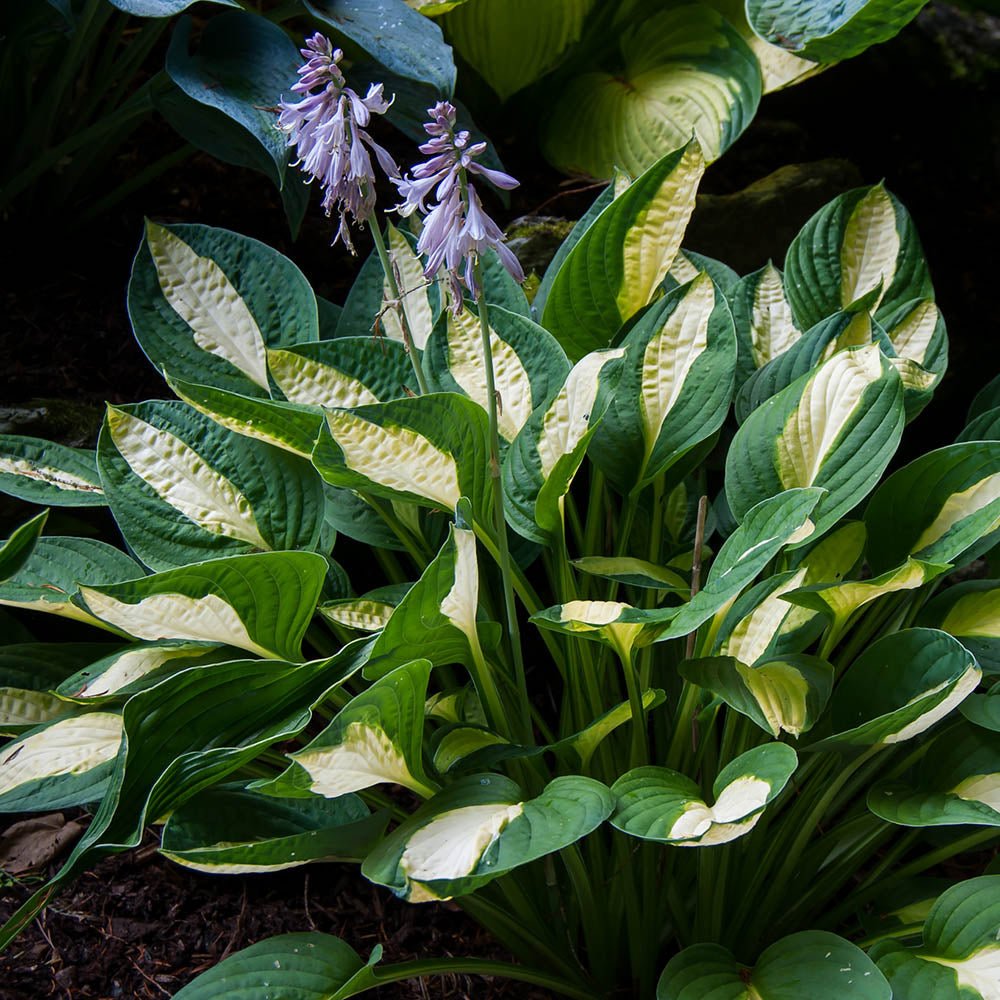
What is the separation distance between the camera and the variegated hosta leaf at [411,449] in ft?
3.09

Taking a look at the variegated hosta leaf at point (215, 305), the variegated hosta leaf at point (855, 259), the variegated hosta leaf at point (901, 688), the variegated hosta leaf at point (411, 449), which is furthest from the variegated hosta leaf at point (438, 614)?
the variegated hosta leaf at point (855, 259)

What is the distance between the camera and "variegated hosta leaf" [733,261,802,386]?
126 centimetres

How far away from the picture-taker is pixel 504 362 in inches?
44.4

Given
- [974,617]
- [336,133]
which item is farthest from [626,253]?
[974,617]

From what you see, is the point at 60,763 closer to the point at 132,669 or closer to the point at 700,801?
the point at 132,669

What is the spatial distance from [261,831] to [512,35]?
1.40m

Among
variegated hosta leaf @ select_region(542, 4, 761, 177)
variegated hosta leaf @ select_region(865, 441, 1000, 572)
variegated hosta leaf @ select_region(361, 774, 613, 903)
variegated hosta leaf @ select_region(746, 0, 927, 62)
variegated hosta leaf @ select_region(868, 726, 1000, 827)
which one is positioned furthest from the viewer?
variegated hosta leaf @ select_region(542, 4, 761, 177)

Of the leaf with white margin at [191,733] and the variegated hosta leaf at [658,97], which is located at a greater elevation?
the variegated hosta leaf at [658,97]

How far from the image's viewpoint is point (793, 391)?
1.02 metres

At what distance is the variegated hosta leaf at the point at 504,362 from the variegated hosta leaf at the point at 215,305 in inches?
6.3

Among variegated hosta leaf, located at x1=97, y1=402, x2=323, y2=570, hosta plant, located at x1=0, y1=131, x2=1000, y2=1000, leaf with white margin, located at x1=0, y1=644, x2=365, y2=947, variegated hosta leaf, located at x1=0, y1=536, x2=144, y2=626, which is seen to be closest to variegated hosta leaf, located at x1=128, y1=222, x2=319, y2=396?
hosta plant, located at x1=0, y1=131, x2=1000, y2=1000

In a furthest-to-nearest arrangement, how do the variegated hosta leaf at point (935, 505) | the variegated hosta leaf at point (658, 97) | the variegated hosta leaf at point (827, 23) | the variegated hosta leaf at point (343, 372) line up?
the variegated hosta leaf at point (658, 97) → the variegated hosta leaf at point (827, 23) → the variegated hosta leaf at point (343, 372) → the variegated hosta leaf at point (935, 505)

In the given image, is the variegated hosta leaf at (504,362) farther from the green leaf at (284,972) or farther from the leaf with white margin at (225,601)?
the green leaf at (284,972)

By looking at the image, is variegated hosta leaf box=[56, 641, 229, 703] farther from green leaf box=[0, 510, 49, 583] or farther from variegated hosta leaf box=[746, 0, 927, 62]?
variegated hosta leaf box=[746, 0, 927, 62]
